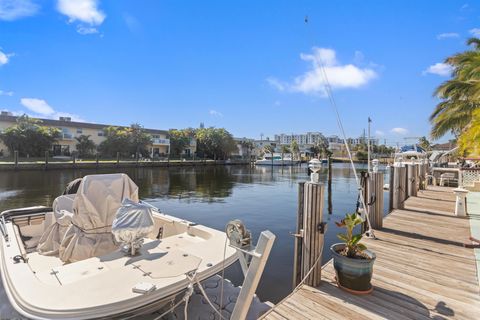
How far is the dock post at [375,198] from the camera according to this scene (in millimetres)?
5043

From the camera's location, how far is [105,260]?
8.61 feet

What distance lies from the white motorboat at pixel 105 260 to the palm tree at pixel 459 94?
12929 millimetres

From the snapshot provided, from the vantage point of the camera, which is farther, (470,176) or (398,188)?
(470,176)

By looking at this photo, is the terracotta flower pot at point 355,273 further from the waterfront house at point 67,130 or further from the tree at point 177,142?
the tree at point 177,142

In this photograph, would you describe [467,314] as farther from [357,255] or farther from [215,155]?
[215,155]

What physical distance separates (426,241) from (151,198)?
42.3 ft

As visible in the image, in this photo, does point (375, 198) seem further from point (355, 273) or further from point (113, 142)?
point (113, 142)

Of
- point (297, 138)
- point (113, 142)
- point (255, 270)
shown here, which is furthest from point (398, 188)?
point (297, 138)

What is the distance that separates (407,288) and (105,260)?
340 centimetres

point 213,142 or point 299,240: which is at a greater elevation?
point 213,142

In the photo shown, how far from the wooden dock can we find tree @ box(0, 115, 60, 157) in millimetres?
37530

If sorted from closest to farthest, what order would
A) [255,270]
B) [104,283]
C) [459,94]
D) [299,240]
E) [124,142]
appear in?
[255,270], [104,283], [299,240], [459,94], [124,142]

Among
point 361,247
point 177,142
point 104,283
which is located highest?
point 177,142

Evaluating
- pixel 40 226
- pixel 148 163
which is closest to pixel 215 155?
pixel 148 163
